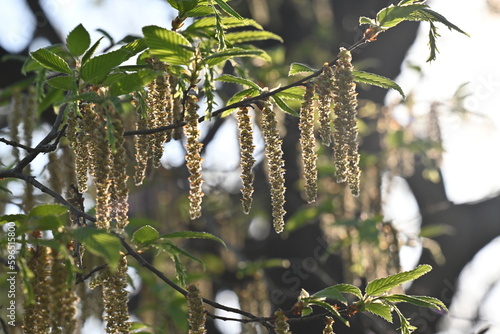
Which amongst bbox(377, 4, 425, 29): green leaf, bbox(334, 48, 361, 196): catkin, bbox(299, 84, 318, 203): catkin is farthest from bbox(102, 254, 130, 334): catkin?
bbox(377, 4, 425, 29): green leaf

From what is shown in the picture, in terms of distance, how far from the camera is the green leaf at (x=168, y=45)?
83.1 inches

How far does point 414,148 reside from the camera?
20.0 feet

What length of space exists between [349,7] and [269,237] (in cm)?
322

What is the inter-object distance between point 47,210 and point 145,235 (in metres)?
0.47

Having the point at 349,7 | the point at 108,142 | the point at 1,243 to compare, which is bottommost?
the point at 1,243

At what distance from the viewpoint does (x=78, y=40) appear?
8.09 ft

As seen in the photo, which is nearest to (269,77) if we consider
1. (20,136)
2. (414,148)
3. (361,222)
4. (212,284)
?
(414,148)

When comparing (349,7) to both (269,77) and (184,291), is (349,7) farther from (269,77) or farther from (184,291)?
(184,291)

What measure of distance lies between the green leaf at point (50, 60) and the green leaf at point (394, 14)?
119 cm

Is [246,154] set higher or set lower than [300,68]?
lower

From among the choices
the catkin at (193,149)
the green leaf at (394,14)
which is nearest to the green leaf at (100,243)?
the catkin at (193,149)

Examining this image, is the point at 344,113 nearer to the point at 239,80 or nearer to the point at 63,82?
the point at 239,80

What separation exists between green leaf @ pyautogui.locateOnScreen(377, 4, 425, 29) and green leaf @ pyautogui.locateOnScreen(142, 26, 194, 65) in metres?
0.73

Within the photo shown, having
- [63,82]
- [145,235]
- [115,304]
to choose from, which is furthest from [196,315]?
[63,82]
